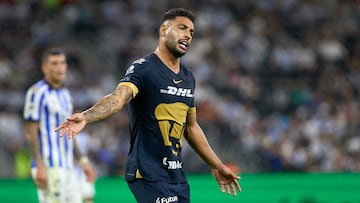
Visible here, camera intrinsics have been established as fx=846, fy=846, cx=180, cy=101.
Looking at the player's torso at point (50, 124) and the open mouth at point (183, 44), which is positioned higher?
the open mouth at point (183, 44)

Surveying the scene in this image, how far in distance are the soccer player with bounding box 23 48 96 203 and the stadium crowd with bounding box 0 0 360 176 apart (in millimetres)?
6135

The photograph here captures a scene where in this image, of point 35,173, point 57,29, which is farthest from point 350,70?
point 35,173

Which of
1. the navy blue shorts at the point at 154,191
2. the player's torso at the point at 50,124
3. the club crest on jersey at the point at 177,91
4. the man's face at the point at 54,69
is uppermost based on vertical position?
the man's face at the point at 54,69

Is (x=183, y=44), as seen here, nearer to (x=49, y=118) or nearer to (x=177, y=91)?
(x=177, y=91)

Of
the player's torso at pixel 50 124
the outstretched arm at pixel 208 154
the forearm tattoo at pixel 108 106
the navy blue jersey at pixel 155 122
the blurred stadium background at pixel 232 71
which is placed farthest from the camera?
the blurred stadium background at pixel 232 71

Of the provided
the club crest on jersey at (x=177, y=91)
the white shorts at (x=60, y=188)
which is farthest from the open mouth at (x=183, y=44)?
the white shorts at (x=60, y=188)

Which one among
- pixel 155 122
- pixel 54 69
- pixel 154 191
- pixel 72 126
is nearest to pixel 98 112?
pixel 72 126

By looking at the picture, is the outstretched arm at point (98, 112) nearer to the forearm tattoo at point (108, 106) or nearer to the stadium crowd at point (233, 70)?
the forearm tattoo at point (108, 106)

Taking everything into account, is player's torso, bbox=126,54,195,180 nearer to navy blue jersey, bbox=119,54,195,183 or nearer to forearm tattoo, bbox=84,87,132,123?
navy blue jersey, bbox=119,54,195,183

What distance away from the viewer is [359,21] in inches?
810

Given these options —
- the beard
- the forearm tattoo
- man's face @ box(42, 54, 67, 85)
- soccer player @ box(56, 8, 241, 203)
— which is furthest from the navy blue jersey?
man's face @ box(42, 54, 67, 85)

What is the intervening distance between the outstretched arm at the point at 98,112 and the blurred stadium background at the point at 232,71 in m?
9.31

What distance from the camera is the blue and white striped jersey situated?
908 cm

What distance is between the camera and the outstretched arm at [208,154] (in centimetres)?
716
